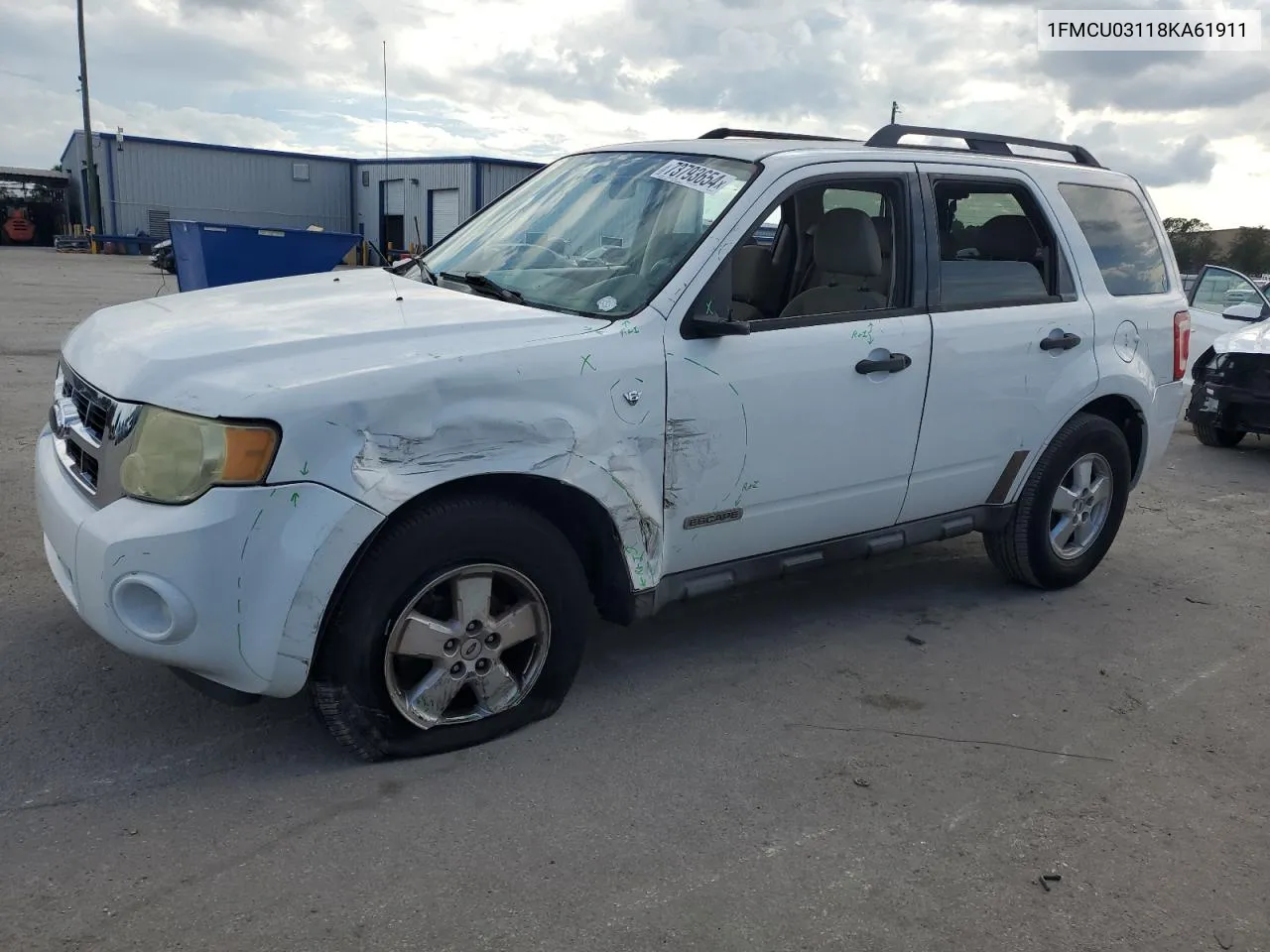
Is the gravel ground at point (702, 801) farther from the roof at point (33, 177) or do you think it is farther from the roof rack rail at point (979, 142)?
the roof at point (33, 177)

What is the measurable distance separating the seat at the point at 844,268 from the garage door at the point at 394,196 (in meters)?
38.0

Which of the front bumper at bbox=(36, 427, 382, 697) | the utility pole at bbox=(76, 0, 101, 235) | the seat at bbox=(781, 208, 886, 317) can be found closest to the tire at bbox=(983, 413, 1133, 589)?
the seat at bbox=(781, 208, 886, 317)

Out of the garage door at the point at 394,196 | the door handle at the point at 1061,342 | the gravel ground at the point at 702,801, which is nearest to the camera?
the gravel ground at the point at 702,801

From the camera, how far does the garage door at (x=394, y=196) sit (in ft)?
132

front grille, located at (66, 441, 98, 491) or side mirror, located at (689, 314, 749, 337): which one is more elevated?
side mirror, located at (689, 314, 749, 337)

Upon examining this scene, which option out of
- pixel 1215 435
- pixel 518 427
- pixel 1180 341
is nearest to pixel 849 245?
pixel 518 427

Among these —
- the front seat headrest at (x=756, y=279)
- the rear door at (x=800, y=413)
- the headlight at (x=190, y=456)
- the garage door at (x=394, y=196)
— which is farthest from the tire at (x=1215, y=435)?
the garage door at (x=394, y=196)

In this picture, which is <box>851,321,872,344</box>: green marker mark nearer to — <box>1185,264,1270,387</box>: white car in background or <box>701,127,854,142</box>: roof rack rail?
<box>701,127,854,142</box>: roof rack rail

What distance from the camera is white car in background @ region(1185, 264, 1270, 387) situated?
1004cm

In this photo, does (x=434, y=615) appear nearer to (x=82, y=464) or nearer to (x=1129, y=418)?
(x=82, y=464)

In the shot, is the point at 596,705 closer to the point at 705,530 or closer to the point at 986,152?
the point at 705,530

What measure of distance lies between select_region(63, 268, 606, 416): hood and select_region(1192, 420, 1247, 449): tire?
7470 mm

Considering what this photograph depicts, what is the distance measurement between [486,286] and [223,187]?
41091 millimetres

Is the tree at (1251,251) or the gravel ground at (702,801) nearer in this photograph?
the gravel ground at (702,801)
